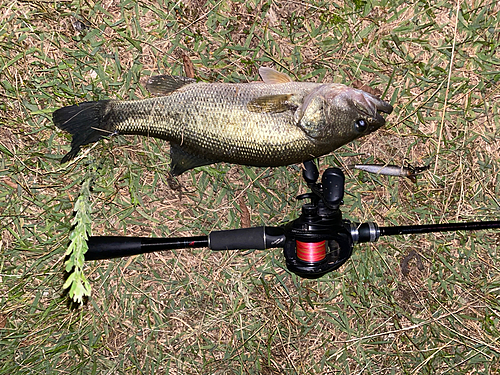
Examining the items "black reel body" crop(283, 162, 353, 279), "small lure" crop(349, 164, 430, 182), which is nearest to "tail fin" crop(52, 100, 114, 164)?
"black reel body" crop(283, 162, 353, 279)

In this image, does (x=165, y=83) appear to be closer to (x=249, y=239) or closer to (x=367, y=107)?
(x=249, y=239)

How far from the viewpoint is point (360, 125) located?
9.62 ft

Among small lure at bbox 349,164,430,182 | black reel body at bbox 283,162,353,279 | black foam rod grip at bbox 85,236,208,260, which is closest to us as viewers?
black reel body at bbox 283,162,353,279

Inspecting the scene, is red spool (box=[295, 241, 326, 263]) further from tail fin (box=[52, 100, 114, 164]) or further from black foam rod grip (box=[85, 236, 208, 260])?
tail fin (box=[52, 100, 114, 164])

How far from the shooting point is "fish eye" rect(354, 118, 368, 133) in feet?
9.61

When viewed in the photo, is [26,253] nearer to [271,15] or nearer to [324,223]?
[324,223]

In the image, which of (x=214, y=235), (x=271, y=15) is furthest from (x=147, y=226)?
(x=271, y=15)

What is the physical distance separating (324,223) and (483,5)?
7.71 feet

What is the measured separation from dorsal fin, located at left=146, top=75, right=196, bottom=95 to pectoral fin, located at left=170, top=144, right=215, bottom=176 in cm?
44

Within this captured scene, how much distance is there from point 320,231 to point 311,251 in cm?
17

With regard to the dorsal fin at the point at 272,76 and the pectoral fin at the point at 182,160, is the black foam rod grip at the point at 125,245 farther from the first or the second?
the dorsal fin at the point at 272,76

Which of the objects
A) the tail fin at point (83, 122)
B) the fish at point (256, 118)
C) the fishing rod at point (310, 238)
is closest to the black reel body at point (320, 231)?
the fishing rod at point (310, 238)

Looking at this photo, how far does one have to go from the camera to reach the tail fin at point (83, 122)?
319cm

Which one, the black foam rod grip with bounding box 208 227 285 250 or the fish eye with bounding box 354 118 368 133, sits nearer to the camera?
the fish eye with bounding box 354 118 368 133
